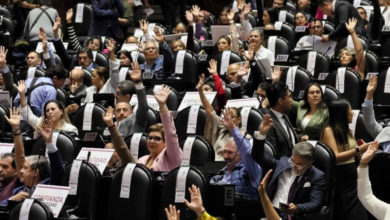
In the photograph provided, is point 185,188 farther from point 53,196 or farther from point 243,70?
point 243,70

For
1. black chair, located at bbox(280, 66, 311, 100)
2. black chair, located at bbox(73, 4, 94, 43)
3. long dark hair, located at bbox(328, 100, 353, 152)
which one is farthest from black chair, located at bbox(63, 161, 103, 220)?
black chair, located at bbox(73, 4, 94, 43)

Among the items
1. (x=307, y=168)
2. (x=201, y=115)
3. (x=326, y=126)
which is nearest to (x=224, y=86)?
(x=201, y=115)

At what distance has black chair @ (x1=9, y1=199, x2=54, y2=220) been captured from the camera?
7203 millimetres

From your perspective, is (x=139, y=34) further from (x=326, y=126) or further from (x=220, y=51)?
(x=326, y=126)

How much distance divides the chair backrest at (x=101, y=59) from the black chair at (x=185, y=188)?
4.75m

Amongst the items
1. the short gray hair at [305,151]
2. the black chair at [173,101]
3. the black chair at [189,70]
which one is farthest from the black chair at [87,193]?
the black chair at [189,70]

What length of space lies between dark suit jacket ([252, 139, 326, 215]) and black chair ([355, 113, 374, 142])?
1.51 m

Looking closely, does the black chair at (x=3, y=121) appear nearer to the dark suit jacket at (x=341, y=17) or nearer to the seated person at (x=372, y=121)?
the seated person at (x=372, y=121)

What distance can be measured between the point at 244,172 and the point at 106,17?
21.7 ft

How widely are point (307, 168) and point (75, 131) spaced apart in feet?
8.91

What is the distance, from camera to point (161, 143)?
26.8 ft

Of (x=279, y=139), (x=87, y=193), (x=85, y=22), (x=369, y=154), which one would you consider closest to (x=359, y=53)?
→ (x=279, y=139)

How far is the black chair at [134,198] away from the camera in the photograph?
7.66 meters

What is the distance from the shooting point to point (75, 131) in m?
9.34
